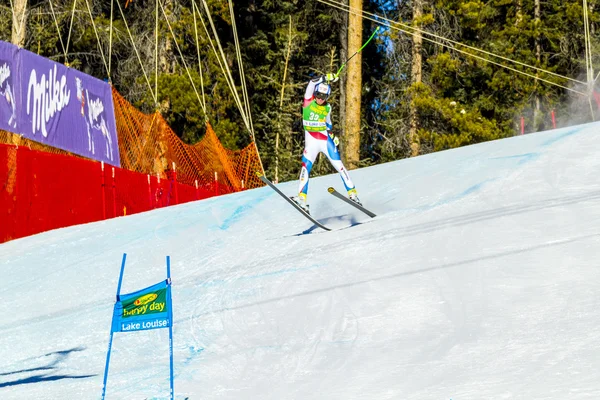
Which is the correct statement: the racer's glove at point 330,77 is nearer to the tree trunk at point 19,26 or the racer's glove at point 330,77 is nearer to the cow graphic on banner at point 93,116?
the cow graphic on banner at point 93,116

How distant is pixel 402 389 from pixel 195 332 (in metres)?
2.83

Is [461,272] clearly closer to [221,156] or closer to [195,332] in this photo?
[195,332]

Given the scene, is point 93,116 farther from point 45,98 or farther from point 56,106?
point 45,98

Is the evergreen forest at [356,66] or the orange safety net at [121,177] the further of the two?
the evergreen forest at [356,66]

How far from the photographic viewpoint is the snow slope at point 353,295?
7719mm

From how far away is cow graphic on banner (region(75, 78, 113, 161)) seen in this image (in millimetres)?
17828

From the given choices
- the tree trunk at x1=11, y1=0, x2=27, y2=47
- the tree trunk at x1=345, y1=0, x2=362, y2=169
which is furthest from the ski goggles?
the tree trunk at x1=345, y1=0, x2=362, y2=169

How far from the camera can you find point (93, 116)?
18141mm

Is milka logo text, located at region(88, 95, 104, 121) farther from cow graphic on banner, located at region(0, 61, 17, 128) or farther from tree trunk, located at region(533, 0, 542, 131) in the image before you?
tree trunk, located at region(533, 0, 542, 131)

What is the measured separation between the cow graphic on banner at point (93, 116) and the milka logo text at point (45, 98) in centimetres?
37

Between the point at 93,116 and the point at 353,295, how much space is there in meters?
9.42

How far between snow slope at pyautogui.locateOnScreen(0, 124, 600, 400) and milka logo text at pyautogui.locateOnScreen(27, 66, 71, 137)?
1852 millimetres

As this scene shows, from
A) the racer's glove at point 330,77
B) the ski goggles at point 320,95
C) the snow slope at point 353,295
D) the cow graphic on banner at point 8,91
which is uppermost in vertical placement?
the cow graphic on banner at point 8,91

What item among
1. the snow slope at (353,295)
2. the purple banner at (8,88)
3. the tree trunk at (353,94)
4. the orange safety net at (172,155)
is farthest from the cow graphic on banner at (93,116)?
the tree trunk at (353,94)
